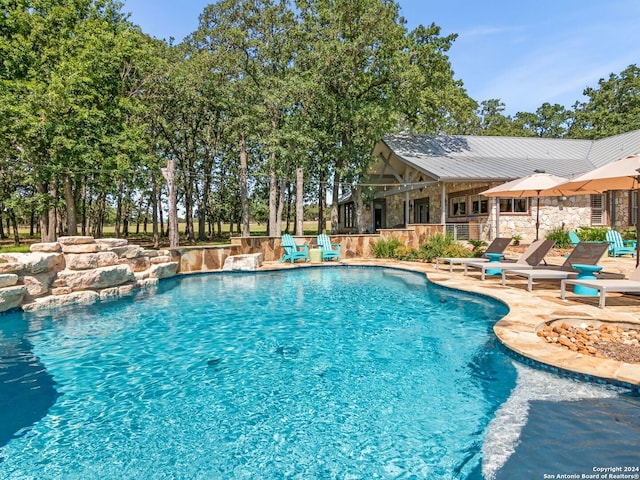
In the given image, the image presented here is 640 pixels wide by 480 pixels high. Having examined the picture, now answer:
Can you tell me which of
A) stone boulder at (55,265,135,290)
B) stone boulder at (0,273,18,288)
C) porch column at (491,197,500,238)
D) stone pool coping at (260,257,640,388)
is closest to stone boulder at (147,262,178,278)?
stone boulder at (55,265,135,290)

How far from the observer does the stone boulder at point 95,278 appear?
28.8ft

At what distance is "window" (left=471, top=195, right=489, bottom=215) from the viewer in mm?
18281

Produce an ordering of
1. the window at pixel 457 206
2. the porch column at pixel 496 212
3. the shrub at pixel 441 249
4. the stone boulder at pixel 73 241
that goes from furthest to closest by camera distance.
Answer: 1. the window at pixel 457 206
2. the porch column at pixel 496 212
3. the shrub at pixel 441 249
4. the stone boulder at pixel 73 241

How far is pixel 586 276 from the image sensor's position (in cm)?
760

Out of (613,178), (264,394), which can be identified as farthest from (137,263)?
(613,178)

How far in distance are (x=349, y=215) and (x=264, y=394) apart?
27270 mm

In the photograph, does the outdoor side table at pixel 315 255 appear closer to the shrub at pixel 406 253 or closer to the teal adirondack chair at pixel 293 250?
the teal adirondack chair at pixel 293 250

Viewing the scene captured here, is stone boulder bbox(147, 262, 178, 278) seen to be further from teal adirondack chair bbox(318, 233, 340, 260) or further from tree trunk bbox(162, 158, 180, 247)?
teal adirondack chair bbox(318, 233, 340, 260)

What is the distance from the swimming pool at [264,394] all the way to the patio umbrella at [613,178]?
367 cm

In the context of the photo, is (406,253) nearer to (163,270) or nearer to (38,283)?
(163,270)

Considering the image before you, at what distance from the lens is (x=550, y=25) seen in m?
14.4

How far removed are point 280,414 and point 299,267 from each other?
9.80 m

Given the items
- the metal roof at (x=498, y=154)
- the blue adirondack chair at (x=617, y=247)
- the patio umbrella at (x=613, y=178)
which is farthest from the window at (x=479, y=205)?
the patio umbrella at (x=613, y=178)

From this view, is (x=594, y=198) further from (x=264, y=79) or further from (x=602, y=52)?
(x=264, y=79)
